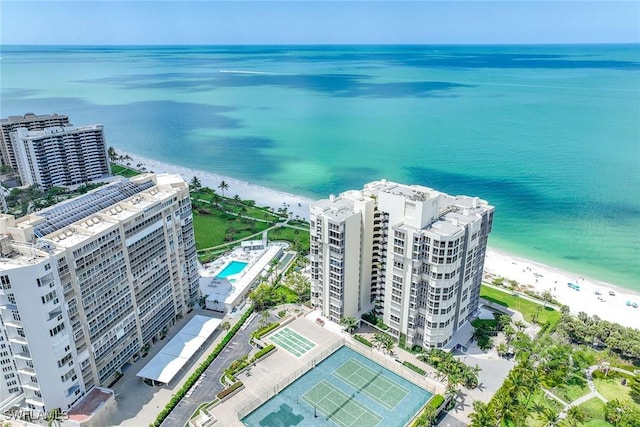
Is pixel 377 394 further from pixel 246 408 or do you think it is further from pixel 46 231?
pixel 46 231

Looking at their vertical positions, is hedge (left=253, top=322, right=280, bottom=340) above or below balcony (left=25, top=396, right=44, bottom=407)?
below

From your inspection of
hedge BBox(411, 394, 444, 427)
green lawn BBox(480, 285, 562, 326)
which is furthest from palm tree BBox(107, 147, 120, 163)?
hedge BBox(411, 394, 444, 427)

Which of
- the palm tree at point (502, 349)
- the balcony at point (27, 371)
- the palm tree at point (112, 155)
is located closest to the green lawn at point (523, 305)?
the palm tree at point (502, 349)

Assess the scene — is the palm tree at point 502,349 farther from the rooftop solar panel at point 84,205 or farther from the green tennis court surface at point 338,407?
the rooftop solar panel at point 84,205

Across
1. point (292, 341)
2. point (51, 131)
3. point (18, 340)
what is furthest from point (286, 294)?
point (51, 131)

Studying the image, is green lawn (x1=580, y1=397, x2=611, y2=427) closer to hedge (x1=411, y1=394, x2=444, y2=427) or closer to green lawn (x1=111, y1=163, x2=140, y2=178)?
hedge (x1=411, y1=394, x2=444, y2=427)
